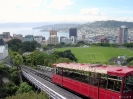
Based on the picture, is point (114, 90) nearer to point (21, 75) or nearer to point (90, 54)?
point (21, 75)

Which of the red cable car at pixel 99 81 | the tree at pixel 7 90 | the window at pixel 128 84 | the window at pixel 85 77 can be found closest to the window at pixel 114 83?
the red cable car at pixel 99 81

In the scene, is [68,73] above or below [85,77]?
below

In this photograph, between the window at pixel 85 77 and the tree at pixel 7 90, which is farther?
the tree at pixel 7 90

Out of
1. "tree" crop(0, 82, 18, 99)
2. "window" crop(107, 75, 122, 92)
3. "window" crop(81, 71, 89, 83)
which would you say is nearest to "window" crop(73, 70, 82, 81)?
"window" crop(81, 71, 89, 83)

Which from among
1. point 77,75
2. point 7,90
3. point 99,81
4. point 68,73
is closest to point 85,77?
point 77,75

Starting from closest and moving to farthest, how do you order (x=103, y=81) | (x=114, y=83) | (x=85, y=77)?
(x=114, y=83) → (x=103, y=81) → (x=85, y=77)

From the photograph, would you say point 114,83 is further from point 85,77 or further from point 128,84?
point 85,77

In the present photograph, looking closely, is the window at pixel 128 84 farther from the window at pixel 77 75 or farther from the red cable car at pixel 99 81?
the window at pixel 77 75

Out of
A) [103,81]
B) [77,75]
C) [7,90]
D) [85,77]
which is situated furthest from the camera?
[7,90]

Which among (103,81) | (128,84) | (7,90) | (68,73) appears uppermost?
(128,84)
